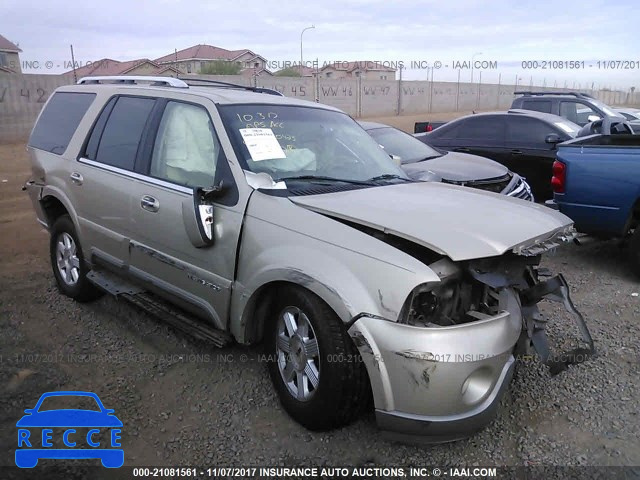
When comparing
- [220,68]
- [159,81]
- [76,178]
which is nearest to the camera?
[159,81]

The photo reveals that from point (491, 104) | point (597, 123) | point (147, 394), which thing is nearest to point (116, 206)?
point (147, 394)

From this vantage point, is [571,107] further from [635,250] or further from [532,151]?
[635,250]

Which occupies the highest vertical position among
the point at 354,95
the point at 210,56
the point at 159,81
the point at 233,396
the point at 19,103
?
the point at 210,56

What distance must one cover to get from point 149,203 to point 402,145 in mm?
4660

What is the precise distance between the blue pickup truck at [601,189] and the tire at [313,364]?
12.5ft

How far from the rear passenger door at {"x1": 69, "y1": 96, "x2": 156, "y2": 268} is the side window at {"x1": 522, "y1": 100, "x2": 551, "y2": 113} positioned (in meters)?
9.80

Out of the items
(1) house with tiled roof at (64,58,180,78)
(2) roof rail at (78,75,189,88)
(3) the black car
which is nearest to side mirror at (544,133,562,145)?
(3) the black car

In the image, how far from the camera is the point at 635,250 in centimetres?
536

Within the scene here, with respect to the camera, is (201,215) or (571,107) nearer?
(201,215)

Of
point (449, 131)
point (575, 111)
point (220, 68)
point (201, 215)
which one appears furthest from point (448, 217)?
point (220, 68)

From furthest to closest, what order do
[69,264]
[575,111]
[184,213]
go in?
1. [575,111]
2. [69,264]
3. [184,213]

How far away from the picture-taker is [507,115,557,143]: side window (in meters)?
8.38

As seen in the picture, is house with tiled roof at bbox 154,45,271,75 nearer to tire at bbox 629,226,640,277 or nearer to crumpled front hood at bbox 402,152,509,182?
Answer: crumpled front hood at bbox 402,152,509,182

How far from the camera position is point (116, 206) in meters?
4.07
